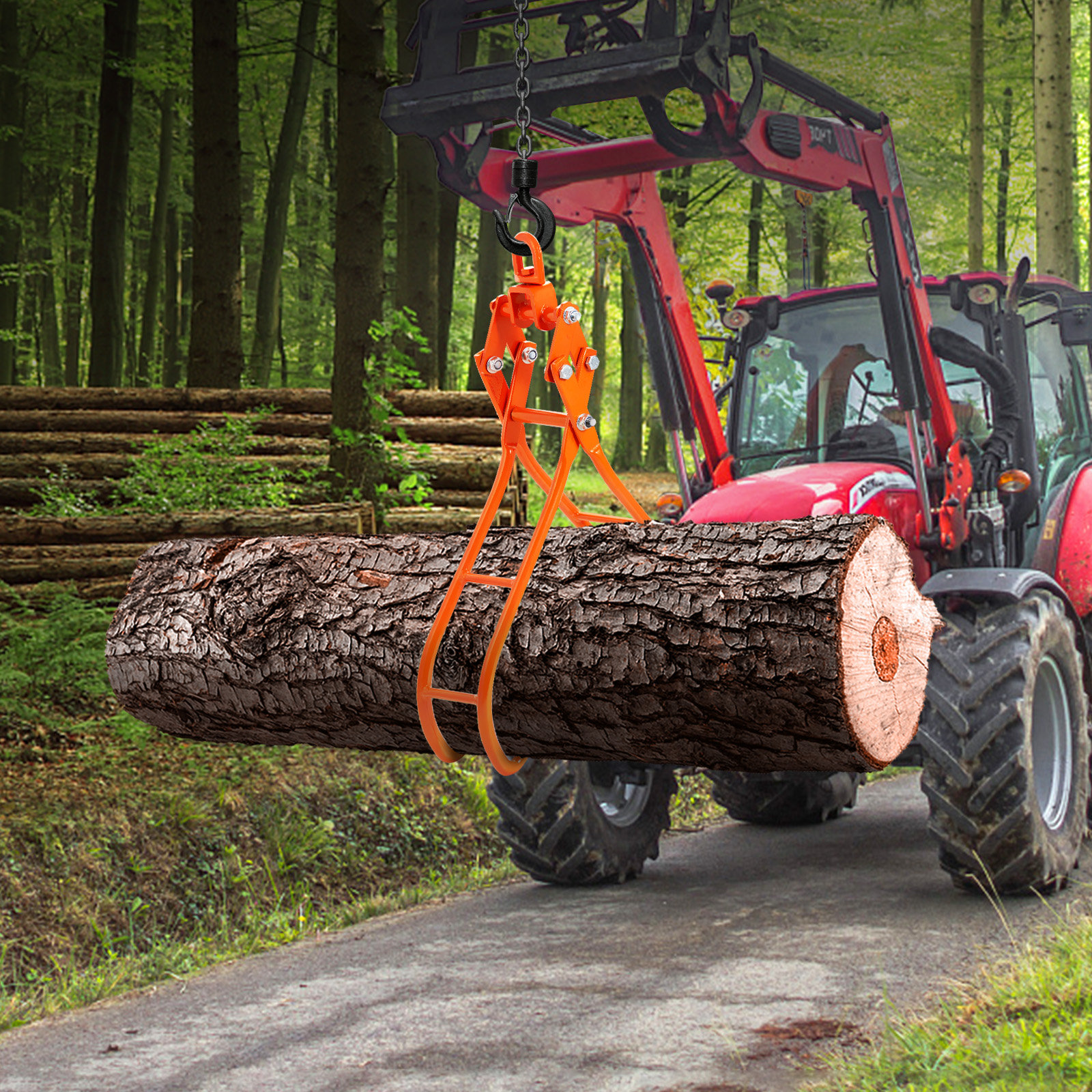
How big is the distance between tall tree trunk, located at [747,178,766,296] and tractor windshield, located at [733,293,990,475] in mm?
12407

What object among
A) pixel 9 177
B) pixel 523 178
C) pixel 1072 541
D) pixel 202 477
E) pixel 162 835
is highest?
pixel 9 177

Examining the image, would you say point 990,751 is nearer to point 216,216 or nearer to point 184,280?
point 216,216

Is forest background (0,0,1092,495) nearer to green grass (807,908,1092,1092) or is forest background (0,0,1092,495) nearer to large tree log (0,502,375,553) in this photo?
large tree log (0,502,375,553)

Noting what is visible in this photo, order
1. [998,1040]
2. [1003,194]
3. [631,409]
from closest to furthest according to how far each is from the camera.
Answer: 1. [998,1040]
2. [1003,194]
3. [631,409]

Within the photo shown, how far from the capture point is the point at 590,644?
8.95 feet

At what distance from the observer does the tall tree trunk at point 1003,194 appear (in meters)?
20.2

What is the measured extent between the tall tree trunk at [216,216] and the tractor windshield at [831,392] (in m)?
8.02

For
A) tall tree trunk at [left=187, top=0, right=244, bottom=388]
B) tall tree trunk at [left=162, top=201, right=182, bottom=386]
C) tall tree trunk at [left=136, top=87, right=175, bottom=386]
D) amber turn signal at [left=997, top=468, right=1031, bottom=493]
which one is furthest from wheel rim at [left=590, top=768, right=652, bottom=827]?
tall tree trunk at [left=162, top=201, right=182, bottom=386]

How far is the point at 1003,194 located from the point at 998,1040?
20714mm

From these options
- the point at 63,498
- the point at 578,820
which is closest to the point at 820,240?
the point at 63,498

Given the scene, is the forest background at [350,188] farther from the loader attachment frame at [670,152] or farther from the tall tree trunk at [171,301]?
the loader attachment frame at [670,152]

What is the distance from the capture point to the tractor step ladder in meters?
2.62

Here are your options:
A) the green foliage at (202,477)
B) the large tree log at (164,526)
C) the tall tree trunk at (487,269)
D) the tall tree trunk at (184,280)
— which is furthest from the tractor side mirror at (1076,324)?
the tall tree trunk at (184,280)

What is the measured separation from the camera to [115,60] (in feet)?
49.7
